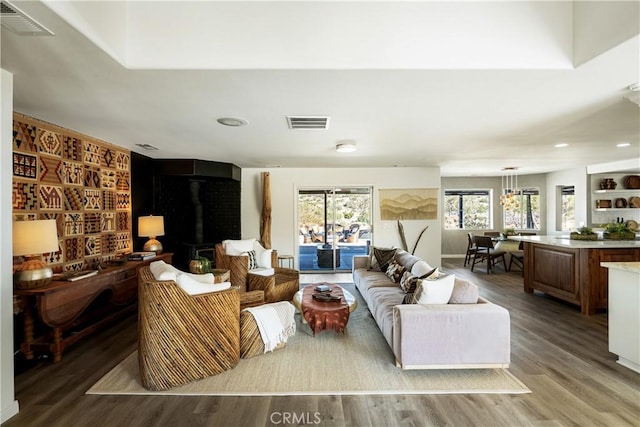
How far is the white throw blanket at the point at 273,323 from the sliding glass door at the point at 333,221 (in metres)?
3.58

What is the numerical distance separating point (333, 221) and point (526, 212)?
6.10 m

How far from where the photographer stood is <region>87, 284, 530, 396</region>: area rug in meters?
2.40

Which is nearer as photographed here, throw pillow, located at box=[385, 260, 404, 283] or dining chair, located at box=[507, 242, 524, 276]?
throw pillow, located at box=[385, 260, 404, 283]

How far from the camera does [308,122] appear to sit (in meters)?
3.24

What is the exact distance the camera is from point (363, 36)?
203 cm

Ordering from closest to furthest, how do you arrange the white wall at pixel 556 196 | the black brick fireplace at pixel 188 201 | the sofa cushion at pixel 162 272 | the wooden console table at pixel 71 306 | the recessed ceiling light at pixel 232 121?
the sofa cushion at pixel 162 272 < the wooden console table at pixel 71 306 < the recessed ceiling light at pixel 232 121 < the black brick fireplace at pixel 188 201 < the white wall at pixel 556 196

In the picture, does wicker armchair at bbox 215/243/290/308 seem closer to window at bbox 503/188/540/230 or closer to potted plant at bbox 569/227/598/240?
potted plant at bbox 569/227/598/240

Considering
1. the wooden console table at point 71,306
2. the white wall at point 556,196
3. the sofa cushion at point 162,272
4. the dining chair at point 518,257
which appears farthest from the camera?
the white wall at point 556,196

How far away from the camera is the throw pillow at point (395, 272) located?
13.9ft

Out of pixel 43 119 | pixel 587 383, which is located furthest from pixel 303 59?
pixel 587 383

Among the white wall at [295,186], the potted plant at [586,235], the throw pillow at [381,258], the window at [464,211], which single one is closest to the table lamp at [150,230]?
the white wall at [295,186]

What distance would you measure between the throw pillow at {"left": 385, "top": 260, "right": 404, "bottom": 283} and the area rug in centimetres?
130

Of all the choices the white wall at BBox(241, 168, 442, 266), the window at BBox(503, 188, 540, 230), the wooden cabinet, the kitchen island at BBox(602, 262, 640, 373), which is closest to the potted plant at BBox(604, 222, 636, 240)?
the wooden cabinet

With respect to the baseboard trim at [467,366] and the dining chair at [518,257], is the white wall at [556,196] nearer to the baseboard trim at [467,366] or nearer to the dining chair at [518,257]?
the dining chair at [518,257]
